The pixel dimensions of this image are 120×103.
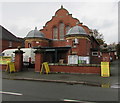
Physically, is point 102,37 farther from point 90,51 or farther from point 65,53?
point 65,53

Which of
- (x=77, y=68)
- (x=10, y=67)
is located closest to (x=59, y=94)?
(x=77, y=68)

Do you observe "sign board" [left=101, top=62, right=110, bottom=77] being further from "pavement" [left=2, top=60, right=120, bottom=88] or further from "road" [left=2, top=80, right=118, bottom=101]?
"road" [left=2, top=80, right=118, bottom=101]

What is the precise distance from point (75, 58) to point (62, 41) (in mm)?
17476

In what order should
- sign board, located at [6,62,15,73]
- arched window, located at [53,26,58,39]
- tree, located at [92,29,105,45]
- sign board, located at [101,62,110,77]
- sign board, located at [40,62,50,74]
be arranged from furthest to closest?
tree, located at [92,29,105,45] < arched window, located at [53,26,58,39] < sign board, located at [6,62,15,73] < sign board, located at [40,62,50,74] < sign board, located at [101,62,110,77]

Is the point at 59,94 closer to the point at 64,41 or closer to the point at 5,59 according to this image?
the point at 5,59

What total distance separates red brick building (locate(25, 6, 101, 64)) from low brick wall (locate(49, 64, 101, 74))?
1.04 meters

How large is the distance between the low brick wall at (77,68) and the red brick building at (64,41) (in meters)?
1.04

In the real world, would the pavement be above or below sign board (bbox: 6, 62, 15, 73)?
below

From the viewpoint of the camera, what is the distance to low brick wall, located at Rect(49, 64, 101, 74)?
13023 mm

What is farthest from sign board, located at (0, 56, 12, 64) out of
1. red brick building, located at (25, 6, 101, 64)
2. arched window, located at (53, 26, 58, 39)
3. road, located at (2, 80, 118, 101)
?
arched window, located at (53, 26, 58, 39)

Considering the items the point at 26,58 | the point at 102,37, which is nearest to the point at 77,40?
the point at 26,58

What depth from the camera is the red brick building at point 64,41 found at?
20780 millimetres

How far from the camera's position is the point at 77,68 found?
13.7 meters

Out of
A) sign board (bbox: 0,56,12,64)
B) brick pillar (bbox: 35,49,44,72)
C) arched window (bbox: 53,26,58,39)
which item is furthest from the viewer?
arched window (bbox: 53,26,58,39)
